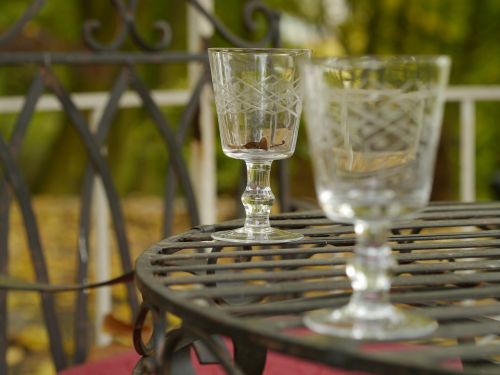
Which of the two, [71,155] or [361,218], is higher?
[361,218]

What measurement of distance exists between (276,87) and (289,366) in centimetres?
52

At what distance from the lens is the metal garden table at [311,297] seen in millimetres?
815

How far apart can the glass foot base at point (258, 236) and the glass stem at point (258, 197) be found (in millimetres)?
13

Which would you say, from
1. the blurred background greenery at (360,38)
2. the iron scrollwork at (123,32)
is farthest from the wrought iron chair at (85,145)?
the blurred background greenery at (360,38)

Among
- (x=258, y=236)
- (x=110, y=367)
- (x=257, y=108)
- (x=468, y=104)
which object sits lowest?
(x=110, y=367)

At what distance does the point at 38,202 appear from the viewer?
5.46 metres

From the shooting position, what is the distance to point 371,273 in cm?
89

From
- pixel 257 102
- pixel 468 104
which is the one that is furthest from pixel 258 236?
pixel 468 104

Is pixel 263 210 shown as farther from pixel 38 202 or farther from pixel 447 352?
pixel 38 202

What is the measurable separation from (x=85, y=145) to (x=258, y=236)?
82 centimetres

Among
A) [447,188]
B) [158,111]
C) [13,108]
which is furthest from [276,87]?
[447,188]

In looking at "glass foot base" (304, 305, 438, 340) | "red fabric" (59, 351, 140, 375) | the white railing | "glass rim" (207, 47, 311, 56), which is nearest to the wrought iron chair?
"red fabric" (59, 351, 140, 375)

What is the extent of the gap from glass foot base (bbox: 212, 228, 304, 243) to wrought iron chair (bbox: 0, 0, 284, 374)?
0.51 meters

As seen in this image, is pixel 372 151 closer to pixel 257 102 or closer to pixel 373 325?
pixel 373 325
